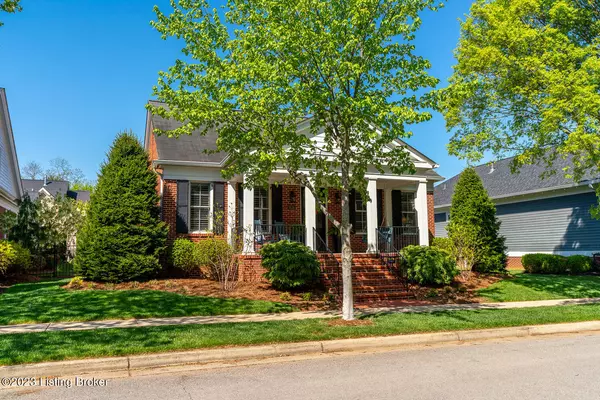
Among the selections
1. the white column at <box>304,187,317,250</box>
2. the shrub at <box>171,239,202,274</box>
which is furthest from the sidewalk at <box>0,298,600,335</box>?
the shrub at <box>171,239,202,274</box>

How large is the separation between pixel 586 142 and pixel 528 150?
9.49 ft

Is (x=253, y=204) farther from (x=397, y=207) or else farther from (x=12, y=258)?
(x=12, y=258)

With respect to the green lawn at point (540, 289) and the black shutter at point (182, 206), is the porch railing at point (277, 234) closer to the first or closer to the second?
the black shutter at point (182, 206)

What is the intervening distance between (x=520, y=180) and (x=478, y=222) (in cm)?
836

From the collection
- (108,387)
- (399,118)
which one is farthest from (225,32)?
(108,387)

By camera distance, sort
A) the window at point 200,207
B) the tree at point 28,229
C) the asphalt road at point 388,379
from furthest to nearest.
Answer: the tree at point 28,229, the window at point 200,207, the asphalt road at point 388,379

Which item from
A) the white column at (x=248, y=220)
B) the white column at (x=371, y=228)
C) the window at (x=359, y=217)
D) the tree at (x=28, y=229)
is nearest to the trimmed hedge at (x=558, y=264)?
the window at (x=359, y=217)

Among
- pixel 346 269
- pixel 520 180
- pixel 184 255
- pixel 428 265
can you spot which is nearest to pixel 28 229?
→ pixel 184 255

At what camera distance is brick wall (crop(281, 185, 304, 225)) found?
1711 cm

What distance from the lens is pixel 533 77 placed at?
13.1 m

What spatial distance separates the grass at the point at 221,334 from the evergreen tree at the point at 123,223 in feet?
18.9

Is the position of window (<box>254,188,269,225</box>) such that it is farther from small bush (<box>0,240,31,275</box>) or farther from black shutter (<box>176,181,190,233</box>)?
small bush (<box>0,240,31,275</box>)

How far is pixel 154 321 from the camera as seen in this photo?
9078 millimetres

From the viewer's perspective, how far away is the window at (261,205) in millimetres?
16953
